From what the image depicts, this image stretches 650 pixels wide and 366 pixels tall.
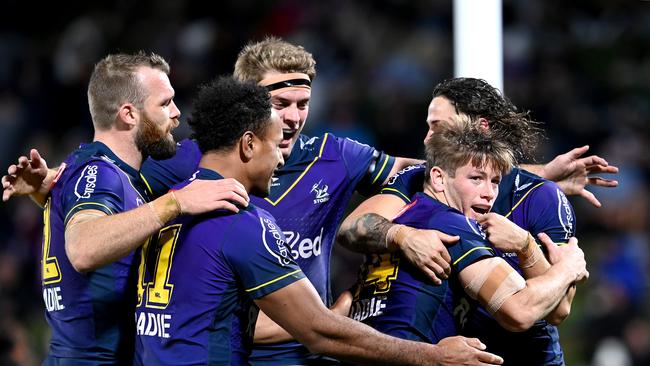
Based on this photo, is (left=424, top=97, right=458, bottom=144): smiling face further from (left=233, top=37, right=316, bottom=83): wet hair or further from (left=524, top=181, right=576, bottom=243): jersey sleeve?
(left=233, top=37, right=316, bottom=83): wet hair

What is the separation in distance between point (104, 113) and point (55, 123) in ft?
28.5

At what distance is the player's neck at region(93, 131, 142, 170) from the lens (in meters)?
5.32

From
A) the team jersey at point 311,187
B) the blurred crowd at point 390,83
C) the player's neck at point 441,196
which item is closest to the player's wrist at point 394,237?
the player's neck at point 441,196

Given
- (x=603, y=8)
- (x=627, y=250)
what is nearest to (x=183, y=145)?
(x=627, y=250)

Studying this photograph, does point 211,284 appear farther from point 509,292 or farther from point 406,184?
A: point 406,184

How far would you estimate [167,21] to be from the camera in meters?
14.6

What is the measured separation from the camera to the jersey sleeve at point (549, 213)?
495cm

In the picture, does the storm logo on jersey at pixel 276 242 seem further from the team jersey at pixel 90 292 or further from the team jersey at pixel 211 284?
the team jersey at pixel 90 292

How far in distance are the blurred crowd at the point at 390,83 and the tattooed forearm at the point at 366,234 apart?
5.89 metres

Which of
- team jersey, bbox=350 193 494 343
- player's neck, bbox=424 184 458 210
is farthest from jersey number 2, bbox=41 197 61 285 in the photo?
player's neck, bbox=424 184 458 210

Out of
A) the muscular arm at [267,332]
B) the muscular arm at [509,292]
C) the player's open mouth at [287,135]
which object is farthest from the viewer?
the player's open mouth at [287,135]

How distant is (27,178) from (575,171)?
9.23 feet

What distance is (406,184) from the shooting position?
5242 mm

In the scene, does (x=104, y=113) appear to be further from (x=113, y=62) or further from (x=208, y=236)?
(x=208, y=236)
